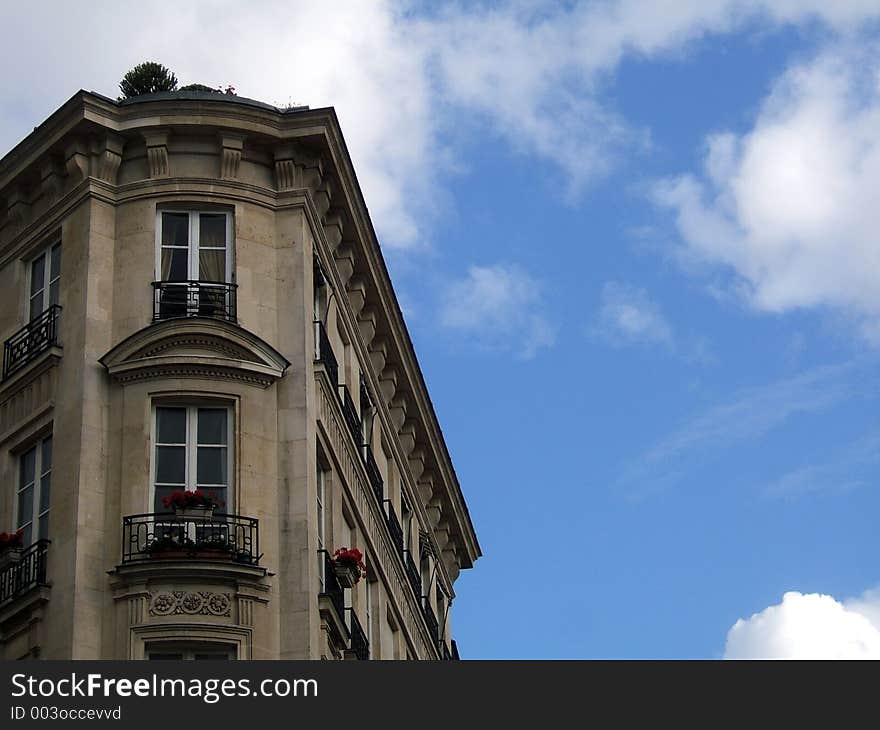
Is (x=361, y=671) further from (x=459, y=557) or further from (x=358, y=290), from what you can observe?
(x=459, y=557)

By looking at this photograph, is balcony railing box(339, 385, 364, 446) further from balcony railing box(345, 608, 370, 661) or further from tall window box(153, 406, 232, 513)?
tall window box(153, 406, 232, 513)

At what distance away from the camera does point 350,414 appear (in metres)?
41.8

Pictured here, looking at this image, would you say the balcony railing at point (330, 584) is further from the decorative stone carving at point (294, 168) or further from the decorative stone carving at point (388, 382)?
the decorative stone carving at point (388, 382)

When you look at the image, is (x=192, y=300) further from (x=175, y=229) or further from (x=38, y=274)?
(x=38, y=274)

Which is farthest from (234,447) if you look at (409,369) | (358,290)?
(409,369)

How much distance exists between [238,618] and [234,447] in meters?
3.20

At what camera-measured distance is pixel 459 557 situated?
56344 millimetres

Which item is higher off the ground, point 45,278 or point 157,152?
point 157,152

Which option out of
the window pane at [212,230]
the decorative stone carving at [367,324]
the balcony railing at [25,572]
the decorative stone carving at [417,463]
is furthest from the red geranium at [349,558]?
the decorative stone carving at [417,463]

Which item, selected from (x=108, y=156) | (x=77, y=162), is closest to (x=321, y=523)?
(x=108, y=156)

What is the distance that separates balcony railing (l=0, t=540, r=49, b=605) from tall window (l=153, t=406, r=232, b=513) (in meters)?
2.01

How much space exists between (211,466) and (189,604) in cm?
276

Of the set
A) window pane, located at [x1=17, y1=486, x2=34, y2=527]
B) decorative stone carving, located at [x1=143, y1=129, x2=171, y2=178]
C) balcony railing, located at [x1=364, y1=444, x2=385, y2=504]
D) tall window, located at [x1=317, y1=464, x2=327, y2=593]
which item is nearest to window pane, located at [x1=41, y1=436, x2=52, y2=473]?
window pane, located at [x1=17, y1=486, x2=34, y2=527]

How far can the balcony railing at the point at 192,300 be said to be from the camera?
37.6m
